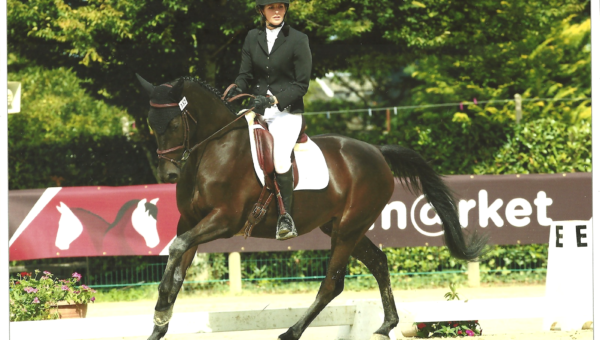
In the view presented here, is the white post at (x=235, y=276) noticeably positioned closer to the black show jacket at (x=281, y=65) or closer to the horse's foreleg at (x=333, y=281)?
the horse's foreleg at (x=333, y=281)

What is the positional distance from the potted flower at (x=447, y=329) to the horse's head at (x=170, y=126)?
2705 mm

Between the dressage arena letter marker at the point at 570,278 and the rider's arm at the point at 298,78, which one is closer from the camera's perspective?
the rider's arm at the point at 298,78

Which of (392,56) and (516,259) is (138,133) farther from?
(516,259)

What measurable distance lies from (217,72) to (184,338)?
5364 mm

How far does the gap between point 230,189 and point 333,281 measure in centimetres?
124

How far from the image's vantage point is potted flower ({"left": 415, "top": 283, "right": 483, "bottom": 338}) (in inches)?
236

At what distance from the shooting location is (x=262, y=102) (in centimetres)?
495

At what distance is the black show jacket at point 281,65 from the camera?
202 inches

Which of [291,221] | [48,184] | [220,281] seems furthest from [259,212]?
[48,184]

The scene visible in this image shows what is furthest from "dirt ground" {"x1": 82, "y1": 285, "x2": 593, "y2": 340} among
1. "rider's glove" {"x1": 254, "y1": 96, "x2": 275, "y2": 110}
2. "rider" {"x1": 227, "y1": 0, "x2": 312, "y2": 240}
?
"rider's glove" {"x1": 254, "y1": 96, "x2": 275, "y2": 110}

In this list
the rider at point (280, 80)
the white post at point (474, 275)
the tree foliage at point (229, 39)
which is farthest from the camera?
the white post at point (474, 275)

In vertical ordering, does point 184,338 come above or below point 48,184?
below

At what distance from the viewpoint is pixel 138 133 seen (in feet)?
36.0

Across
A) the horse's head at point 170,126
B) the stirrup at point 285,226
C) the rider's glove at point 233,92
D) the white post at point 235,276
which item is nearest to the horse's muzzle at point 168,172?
the horse's head at point 170,126
